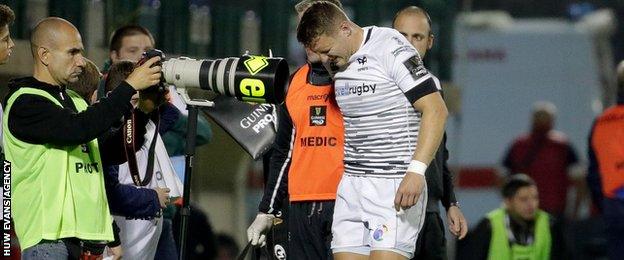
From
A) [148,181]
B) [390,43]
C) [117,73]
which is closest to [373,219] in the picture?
[390,43]

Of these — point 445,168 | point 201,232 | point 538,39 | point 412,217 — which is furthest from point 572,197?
point 412,217

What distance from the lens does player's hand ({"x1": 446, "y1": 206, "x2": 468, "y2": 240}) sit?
8.78 metres

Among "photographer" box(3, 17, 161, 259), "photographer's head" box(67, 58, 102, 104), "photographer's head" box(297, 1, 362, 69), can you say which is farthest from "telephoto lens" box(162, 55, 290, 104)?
"photographer's head" box(67, 58, 102, 104)

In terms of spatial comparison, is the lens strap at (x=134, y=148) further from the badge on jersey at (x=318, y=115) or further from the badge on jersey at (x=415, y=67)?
the badge on jersey at (x=415, y=67)

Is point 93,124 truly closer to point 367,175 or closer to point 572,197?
point 367,175

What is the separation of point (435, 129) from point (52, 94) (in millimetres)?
1729

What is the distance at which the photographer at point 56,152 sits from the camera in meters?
7.41

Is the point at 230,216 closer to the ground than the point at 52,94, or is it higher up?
closer to the ground

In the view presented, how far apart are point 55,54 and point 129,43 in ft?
6.49

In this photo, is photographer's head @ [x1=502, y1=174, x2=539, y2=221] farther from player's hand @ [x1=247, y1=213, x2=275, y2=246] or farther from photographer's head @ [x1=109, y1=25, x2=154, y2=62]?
player's hand @ [x1=247, y1=213, x2=275, y2=246]

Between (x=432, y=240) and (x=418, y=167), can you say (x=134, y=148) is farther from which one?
(x=432, y=240)

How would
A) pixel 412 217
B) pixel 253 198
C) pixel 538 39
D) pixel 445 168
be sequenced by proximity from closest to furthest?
pixel 412 217 < pixel 445 168 < pixel 253 198 < pixel 538 39

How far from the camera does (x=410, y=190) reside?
7695 millimetres

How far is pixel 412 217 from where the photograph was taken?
8.02m
